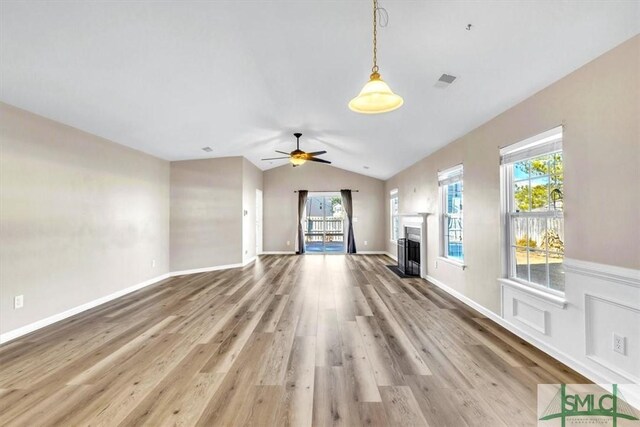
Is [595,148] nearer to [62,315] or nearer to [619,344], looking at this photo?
[619,344]

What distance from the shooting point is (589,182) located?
82.7 inches

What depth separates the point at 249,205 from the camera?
24.8 feet

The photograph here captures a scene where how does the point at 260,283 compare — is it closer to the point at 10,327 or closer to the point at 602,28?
the point at 10,327

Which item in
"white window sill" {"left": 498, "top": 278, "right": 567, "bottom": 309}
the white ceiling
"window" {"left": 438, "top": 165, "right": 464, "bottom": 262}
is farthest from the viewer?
"window" {"left": 438, "top": 165, "right": 464, "bottom": 262}

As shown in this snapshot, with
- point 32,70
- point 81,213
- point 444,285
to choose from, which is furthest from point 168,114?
point 444,285

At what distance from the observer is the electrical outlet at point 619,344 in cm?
187

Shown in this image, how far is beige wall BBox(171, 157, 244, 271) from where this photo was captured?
6.13 m

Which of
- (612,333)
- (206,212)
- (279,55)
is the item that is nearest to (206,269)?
(206,212)

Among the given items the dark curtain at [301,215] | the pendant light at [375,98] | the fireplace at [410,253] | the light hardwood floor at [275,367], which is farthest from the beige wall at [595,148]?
the dark curtain at [301,215]

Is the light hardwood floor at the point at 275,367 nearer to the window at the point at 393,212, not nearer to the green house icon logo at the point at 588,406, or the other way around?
the green house icon logo at the point at 588,406

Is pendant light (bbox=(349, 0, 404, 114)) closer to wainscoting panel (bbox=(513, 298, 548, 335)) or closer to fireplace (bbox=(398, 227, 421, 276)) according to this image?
wainscoting panel (bbox=(513, 298, 548, 335))

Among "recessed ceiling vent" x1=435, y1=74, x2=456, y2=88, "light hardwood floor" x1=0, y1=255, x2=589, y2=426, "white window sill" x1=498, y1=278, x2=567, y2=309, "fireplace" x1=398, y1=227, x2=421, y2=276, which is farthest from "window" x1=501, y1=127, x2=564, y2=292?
"fireplace" x1=398, y1=227, x2=421, y2=276

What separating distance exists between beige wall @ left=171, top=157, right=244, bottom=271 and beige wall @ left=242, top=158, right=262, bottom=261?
23cm

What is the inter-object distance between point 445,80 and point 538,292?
2299mm
